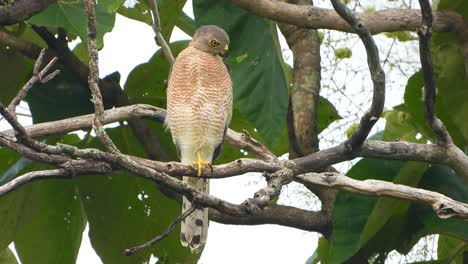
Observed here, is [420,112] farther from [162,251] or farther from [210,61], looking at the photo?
[162,251]

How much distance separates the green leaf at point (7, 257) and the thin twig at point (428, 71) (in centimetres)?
283

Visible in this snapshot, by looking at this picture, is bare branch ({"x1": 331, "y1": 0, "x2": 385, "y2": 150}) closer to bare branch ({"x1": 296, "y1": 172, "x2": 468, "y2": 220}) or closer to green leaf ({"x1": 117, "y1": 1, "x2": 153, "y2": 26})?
bare branch ({"x1": 296, "y1": 172, "x2": 468, "y2": 220})

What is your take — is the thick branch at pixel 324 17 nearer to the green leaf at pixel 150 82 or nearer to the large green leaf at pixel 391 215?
the large green leaf at pixel 391 215

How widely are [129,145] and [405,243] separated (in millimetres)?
1678

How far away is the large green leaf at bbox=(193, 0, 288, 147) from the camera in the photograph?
5.36 m

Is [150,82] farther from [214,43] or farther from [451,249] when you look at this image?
[451,249]

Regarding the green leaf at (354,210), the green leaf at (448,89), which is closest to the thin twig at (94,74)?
the green leaf at (354,210)

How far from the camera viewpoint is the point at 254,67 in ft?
18.5

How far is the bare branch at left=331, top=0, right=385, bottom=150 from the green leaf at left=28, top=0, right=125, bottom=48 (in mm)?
1513

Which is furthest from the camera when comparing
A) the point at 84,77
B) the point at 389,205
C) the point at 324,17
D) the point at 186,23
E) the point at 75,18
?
the point at 186,23

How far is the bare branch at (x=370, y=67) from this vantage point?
3.89 m

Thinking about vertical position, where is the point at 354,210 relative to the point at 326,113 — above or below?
below

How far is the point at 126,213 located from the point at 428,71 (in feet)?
8.36

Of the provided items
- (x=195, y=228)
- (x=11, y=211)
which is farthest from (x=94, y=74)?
(x=11, y=211)
